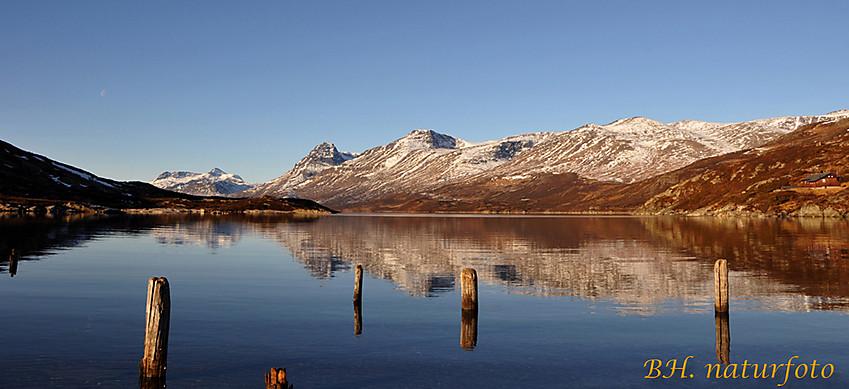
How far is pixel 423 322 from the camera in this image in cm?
3216

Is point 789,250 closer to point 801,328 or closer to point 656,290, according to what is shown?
point 656,290

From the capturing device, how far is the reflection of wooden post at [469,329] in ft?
87.6

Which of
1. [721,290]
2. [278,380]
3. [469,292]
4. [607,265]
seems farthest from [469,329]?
[607,265]

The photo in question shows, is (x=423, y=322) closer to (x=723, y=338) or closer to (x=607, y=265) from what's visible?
(x=723, y=338)

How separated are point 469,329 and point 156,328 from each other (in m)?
15.0

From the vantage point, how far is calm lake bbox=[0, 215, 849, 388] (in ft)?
72.1

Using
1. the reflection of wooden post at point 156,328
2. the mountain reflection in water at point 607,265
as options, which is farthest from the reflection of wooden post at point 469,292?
the reflection of wooden post at point 156,328

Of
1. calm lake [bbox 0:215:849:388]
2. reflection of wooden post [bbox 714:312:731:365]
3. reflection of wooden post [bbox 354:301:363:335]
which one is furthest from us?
reflection of wooden post [bbox 354:301:363:335]

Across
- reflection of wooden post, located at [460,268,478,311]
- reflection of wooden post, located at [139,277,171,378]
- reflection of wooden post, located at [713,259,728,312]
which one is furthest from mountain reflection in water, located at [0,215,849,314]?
reflection of wooden post, located at [139,277,171,378]

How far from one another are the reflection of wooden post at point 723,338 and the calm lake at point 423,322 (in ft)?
0.47

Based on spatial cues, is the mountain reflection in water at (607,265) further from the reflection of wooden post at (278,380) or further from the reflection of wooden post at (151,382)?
the reflection of wooden post at (278,380)

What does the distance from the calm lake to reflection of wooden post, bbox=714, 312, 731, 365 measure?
0.14 meters

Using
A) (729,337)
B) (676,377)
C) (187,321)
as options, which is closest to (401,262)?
(187,321)

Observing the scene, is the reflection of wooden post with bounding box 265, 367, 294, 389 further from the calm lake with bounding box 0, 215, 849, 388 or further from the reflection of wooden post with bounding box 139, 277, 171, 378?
the reflection of wooden post with bounding box 139, 277, 171, 378
